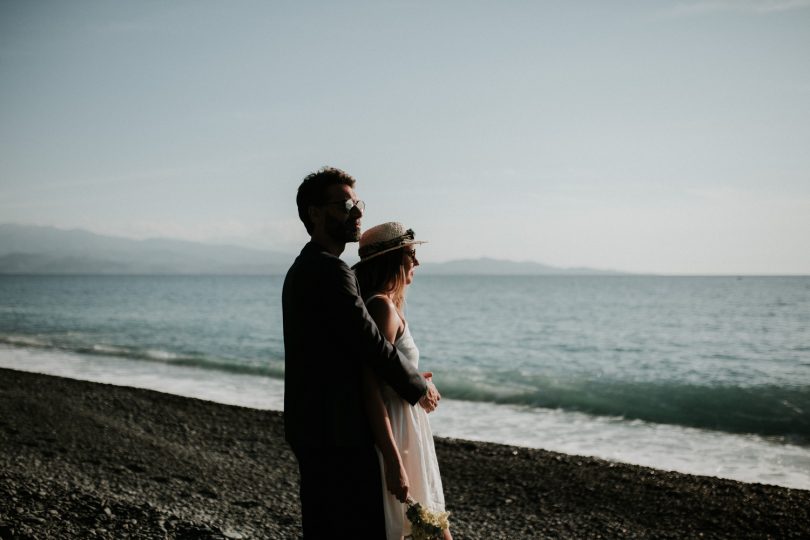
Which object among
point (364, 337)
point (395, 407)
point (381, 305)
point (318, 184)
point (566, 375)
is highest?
point (318, 184)

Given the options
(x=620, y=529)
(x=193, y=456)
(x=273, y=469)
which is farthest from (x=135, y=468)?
(x=620, y=529)

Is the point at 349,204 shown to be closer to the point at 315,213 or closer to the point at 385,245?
the point at 315,213

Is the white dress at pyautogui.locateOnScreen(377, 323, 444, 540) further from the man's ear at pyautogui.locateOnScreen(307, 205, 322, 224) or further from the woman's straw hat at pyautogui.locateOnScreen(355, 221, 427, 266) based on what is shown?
the man's ear at pyautogui.locateOnScreen(307, 205, 322, 224)

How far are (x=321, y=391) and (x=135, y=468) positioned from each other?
6.05 metres

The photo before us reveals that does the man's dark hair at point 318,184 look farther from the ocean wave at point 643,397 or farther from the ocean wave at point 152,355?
the ocean wave at point 152,355

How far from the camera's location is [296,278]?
260 centimetres

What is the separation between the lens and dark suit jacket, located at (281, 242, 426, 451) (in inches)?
97.1

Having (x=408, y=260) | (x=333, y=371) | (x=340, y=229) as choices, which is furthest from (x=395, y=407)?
(x=340, y=229)

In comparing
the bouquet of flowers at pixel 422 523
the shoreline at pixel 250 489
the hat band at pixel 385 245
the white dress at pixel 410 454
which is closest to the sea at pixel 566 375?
the shoreline at pixel 250 489

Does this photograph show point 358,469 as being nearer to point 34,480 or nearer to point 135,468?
point 34,480

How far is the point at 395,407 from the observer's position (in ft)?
8.94

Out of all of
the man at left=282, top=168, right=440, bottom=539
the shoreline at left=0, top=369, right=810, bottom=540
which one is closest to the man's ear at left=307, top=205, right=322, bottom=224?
the man at left=282, top=168, right=440, bottom=539

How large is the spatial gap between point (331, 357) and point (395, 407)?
0.39 metres

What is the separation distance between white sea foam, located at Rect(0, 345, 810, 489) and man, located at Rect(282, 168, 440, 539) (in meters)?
8.22
